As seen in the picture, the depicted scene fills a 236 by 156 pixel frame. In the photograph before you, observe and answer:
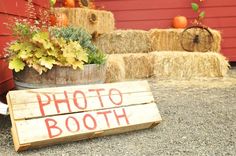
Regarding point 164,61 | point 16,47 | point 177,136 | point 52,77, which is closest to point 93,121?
point 52,77

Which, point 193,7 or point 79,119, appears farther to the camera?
point 193,7

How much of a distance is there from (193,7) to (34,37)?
10.6ft

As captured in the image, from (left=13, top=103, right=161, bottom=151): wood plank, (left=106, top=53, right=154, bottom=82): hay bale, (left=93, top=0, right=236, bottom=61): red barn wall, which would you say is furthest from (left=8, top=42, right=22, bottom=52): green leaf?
(left=93, top=0, right=236, bottom=61): red barn wall

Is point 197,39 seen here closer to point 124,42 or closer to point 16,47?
point 124,42

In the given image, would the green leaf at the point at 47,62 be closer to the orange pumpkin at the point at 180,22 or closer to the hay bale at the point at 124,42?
the hay bale at the point at 124,42

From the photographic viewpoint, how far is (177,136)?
6.15 feet

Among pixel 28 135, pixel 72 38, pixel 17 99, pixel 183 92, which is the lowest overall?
pixel 183 92

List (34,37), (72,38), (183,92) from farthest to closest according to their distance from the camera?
1. (183,92)
2. (72,38)
3. (34,37)

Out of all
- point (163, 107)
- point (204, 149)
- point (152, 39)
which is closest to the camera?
point (204, 149)

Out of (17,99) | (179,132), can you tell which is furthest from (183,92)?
(17,99)

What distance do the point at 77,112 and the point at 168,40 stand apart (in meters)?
2.97

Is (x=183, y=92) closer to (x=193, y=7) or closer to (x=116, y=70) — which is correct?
(x=116, y=70)

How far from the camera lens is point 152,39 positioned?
14.8 feet

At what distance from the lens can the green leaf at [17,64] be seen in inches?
74.9
